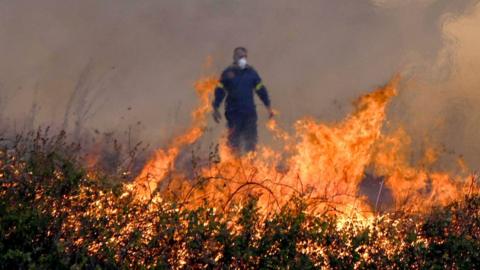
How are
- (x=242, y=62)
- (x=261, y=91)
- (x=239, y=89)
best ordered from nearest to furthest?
(x=242, y=62), (x=239, y=89), (x=261, y=91)

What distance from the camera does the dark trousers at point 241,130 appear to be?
961cm

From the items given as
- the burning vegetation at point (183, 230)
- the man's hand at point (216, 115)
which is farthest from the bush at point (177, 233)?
the man's hand at point (216, 115)

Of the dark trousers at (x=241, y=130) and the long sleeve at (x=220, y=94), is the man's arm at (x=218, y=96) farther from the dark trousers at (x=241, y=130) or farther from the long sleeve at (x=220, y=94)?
the dark trousers at (x=241, y=130)

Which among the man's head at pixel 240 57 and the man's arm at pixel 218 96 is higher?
the man's head at pixel 240 57

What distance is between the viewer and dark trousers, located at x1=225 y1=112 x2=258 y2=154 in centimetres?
961

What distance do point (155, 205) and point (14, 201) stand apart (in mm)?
859

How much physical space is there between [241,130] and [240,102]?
1.34 feet

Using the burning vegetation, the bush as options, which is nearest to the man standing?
Result: the burning vegetation

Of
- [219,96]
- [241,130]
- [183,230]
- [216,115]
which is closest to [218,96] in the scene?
[219,96]

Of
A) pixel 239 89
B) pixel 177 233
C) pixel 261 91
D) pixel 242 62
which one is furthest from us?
pixel 261 91

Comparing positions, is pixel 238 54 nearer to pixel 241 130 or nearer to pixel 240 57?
pixel 240 57

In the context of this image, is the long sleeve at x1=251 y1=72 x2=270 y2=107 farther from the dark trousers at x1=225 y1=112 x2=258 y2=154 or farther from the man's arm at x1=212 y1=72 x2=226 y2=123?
the man's arm at x1=212 y1=72 x2=226 y2=123

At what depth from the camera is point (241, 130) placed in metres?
9.73

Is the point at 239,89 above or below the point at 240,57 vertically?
below
